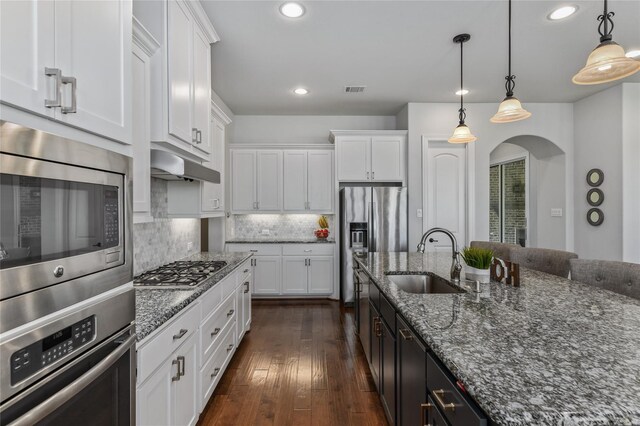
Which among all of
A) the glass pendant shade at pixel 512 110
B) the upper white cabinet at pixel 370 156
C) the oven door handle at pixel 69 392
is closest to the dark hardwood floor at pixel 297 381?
the oven door handle at pixel 69 392

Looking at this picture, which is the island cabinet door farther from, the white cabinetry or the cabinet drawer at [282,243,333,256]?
the cabinet drawer at [282,243,333,256]

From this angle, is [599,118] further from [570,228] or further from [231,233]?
[231,233]

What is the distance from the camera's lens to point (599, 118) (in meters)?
4.34

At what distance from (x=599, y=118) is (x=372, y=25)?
149 inches

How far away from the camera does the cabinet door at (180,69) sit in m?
1.93

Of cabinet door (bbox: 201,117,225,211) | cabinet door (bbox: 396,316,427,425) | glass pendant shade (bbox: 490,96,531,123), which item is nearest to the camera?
cabinet door (bbox: 396,316,427,425)

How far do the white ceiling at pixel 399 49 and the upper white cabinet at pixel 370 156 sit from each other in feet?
1.70

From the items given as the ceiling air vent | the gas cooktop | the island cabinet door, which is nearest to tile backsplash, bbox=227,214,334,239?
the ceiling air vent

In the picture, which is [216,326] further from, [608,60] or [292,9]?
[608,60]

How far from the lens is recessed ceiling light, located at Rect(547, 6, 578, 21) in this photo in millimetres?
2486

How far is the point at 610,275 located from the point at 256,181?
4.18 meters

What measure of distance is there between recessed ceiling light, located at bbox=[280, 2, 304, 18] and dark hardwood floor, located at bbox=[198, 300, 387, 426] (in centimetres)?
291

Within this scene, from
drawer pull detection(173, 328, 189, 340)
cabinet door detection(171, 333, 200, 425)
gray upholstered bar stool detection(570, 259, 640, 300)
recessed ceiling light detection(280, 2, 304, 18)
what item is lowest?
cabinet door detection(171, 333, 200, 425)

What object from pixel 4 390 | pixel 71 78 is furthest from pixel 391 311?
pixel 71 78
